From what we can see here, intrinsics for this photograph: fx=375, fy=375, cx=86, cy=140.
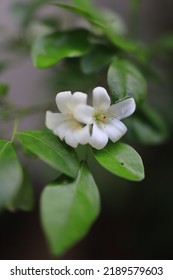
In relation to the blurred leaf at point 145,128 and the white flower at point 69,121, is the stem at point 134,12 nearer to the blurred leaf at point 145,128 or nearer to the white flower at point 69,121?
the blurred leaf at point 145,128

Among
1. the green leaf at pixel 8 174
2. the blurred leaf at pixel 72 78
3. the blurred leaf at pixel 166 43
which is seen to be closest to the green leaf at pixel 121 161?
the green leaf at pixel 8 174

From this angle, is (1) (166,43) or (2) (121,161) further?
(1) (166,43)

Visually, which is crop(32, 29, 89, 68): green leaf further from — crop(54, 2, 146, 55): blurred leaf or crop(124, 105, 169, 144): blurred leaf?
crop(124, 105, 169, 144): blurred leaf

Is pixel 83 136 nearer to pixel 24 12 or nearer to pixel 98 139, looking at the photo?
pixel 98 139

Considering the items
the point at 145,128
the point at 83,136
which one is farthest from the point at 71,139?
the point at 145,128

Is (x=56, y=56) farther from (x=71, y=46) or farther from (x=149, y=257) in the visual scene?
(x=149, y=257)

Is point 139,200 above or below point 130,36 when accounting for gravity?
below
